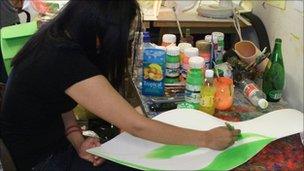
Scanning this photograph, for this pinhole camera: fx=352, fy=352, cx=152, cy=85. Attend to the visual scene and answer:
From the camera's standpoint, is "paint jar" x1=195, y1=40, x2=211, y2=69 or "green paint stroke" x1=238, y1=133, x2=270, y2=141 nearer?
"green paint stroke" x1=238, y1=133, x2=270, y2=141

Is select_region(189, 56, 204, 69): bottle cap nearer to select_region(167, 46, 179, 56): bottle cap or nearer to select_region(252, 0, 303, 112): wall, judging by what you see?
select_region(167, 46, 179, 56): bottle cap

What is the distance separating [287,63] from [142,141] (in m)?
0.79

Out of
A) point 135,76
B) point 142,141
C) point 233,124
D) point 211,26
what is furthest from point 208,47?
point 211,26

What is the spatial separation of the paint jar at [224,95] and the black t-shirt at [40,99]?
45cm

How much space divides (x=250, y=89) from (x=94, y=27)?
2.04 ft

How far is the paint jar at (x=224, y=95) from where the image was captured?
120cm

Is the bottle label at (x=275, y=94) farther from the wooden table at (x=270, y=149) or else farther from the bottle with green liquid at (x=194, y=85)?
the bottle with green liquid at (x=194, y=85)

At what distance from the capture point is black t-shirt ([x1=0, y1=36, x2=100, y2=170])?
966 millimetres

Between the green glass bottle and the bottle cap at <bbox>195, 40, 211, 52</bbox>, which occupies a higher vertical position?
the bottle cap at <bbox>195, 40, 211, 52</bbox>

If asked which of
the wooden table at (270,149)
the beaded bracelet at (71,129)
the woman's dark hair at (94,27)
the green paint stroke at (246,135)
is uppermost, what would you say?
the woman's dark hair at (94,27)

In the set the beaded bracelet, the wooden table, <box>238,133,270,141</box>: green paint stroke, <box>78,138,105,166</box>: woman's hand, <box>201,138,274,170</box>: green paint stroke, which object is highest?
<box>238,133,270,141</box>: green paint stroke

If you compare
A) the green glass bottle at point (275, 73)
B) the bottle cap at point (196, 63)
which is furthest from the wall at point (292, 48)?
the bottle cap at point (196, 63)

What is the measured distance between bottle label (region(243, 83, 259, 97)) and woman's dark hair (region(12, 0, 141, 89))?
19.2 inches

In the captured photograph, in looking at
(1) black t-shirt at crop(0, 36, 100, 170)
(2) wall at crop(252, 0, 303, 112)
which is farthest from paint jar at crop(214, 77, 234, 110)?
(1) black t-shirt at crop(0, 36, 100, 170)
